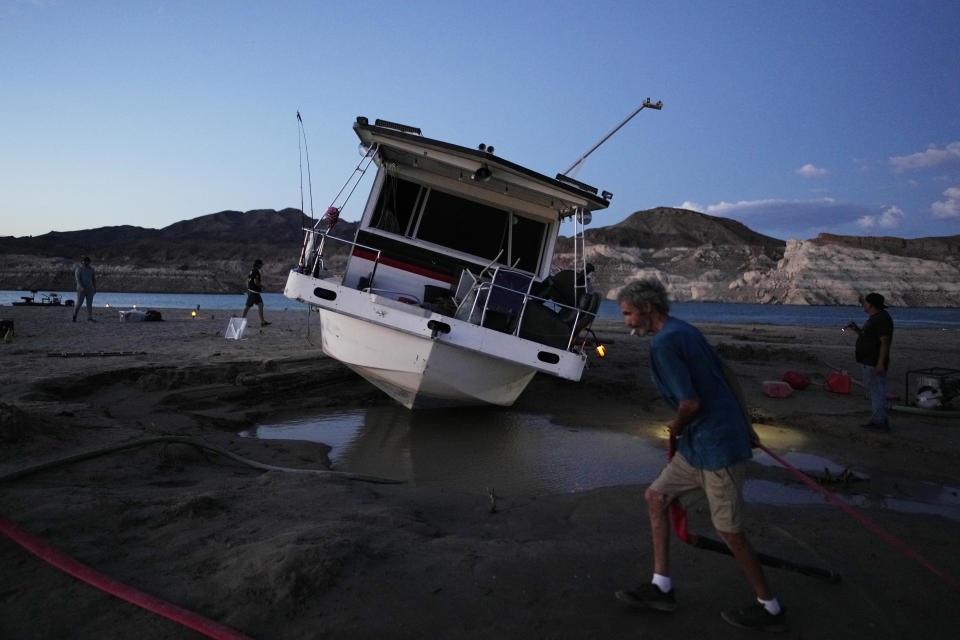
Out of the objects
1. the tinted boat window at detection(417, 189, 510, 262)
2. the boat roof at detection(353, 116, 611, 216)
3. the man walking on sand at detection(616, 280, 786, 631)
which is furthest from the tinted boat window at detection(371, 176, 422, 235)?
the man walking on sand at detection(616, 280, 786, 631)

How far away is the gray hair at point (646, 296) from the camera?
2902 millimetres

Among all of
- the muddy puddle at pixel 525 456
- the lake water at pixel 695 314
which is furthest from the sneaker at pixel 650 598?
the lake water at pixel 695 314

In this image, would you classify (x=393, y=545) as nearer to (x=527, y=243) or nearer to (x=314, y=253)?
(x=314, y=253)

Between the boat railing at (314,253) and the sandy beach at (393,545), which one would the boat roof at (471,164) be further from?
the sandy beach at (393,545)

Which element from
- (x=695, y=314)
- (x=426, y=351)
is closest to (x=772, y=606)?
(x=426, y=351)

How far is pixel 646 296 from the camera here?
290 centimetres

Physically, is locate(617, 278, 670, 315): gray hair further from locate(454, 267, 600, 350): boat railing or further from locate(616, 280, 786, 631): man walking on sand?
locate(454, 267, 600, 350): boat railing

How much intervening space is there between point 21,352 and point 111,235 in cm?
17913

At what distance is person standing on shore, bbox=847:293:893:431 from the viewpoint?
6707 mm

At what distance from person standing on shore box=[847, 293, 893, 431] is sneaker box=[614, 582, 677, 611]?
5468mm

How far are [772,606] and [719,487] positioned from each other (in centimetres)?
57

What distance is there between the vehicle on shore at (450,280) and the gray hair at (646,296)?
3391 millimetres

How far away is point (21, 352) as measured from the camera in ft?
32.1

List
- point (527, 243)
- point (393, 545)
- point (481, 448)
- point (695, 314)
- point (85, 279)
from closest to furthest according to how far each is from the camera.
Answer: point (393, 545)
point (481, 448)
point (527, 243)
point (85, 279)
point (695, 314)
